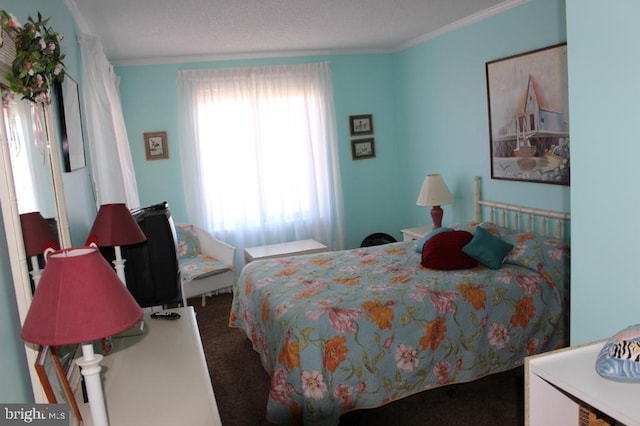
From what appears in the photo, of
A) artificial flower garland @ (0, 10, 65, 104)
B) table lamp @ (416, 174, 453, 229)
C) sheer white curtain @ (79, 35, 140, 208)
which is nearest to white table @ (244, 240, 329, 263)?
table lamp @ (416, 174, 453, 229)

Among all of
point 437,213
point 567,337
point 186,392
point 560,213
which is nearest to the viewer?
point 186,392

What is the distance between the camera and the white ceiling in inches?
145

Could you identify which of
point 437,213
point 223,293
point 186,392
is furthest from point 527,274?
point 223,293

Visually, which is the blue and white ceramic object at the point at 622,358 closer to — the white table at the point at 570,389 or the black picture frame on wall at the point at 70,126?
the white table at the point at 570,389

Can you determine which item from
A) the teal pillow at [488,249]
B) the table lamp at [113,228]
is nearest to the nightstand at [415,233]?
the teal pillow at [488,249]

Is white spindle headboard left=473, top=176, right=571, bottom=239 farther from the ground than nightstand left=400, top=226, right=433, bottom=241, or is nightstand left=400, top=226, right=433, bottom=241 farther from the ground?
white spindle headboard left=473, top=176, right=571, bottom=239

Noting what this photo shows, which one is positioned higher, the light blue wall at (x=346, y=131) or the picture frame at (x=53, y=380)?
the light blue wall at (x=346, y=131)

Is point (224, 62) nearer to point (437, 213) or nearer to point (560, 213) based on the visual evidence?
point (437, 213)

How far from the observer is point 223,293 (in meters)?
5.72

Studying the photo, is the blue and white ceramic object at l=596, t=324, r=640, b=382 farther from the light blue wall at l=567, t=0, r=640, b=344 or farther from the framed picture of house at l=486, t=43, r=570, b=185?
the framed picture of house at l=486, t=43, r=570, b=185

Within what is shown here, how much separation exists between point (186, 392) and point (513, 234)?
2941 mm

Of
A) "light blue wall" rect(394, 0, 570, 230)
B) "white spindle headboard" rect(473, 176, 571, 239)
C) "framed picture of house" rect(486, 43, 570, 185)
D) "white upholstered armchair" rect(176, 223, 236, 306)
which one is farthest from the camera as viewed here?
"white upholstered armchair" rect(176, 223, 236, 306)

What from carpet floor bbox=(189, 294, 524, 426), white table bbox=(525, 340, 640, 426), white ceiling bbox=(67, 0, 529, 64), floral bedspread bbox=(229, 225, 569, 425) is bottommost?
carpet floor bbox=(189, 294, 524, 426)

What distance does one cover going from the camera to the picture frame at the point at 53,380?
1.34 m
